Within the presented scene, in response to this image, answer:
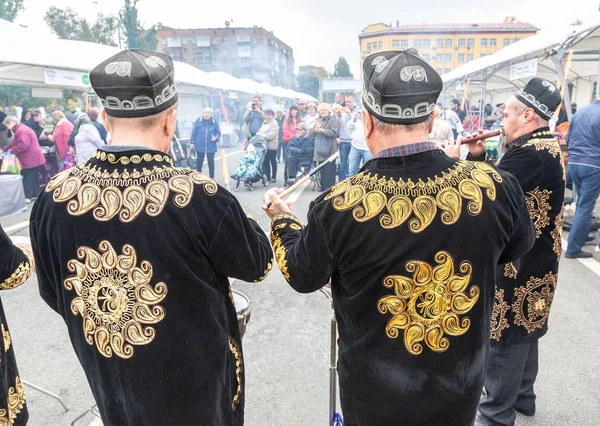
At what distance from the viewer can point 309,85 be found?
8025cm

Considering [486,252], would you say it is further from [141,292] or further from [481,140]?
[481,140]

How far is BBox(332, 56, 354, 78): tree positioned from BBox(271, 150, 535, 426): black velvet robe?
101 m

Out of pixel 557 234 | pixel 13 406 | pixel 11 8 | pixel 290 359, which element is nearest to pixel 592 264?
pixel 557 234

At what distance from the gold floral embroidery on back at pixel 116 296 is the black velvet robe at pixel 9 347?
39 cm

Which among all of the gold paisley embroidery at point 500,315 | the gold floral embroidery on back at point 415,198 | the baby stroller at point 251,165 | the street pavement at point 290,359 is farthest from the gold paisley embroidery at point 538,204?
the baby stroller at point 251,165

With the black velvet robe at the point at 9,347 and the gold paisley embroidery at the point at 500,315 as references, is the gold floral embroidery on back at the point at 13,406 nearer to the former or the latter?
the black velvet robe at the point at 9,347

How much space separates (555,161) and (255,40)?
8488 centimetres

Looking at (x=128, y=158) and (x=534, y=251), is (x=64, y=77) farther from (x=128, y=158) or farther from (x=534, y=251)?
(x=534, y=251)

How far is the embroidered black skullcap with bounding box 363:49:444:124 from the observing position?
50.1 inches

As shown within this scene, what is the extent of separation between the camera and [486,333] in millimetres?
1451

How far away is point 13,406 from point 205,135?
8.93 m

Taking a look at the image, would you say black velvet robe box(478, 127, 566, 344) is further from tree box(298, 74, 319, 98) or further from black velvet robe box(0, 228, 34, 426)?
tree box(298, 74, 319, 98)

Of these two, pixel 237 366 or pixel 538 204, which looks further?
pixel 538 204

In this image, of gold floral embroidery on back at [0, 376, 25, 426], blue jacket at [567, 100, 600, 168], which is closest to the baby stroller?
blue jacket at [567, 100, 600, 168]
